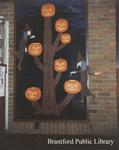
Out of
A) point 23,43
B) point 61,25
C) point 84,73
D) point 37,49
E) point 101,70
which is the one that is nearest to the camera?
point 101,70

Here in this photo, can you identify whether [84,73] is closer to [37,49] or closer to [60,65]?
[60,65]

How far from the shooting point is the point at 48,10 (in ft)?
33.9

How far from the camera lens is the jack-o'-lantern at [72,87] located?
399 inches

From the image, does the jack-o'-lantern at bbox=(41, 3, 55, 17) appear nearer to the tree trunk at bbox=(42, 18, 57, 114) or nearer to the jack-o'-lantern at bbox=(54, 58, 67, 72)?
the tree trunk at bbox=(42, 18, 57, 114)

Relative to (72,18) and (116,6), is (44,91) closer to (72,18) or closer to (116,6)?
(72,18)

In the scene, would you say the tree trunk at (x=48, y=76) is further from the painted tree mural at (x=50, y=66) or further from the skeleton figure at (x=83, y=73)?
the skeleton figure at (x=83, y=73)

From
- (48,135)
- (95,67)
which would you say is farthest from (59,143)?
(95,67)

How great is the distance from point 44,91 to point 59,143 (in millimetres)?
1199

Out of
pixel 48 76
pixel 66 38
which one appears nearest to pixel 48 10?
pixel 66 38

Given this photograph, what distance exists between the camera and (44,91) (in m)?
10.3

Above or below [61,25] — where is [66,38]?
below

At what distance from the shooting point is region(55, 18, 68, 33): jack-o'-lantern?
33.6ft

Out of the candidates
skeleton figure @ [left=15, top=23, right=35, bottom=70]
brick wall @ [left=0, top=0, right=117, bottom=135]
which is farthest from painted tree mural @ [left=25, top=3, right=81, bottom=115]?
brick wall @ [left=0, top=0, right=117, bottom=135]

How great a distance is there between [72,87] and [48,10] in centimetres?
180
